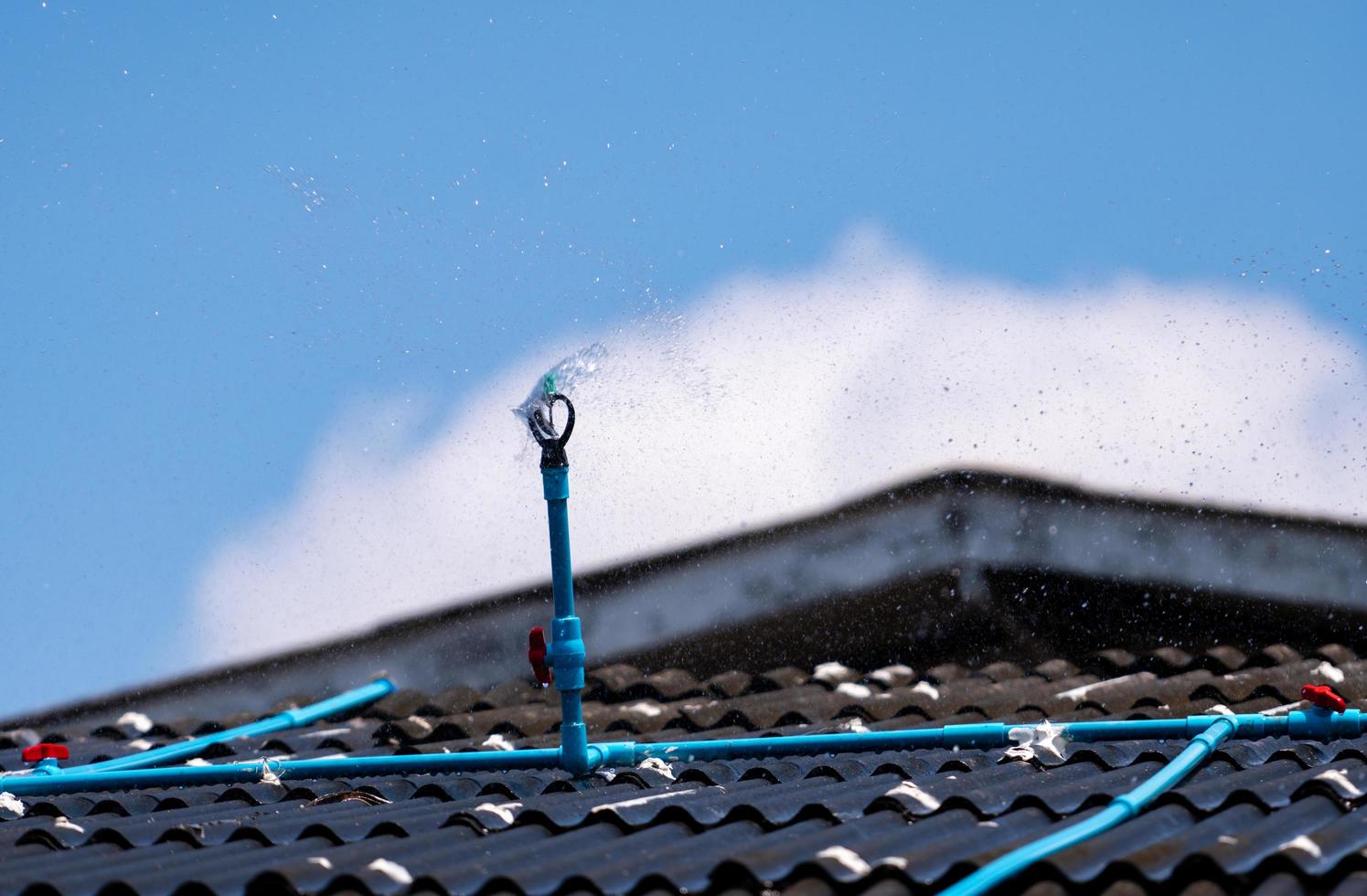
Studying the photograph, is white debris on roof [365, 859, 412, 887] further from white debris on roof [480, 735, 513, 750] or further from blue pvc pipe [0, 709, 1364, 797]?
white debris on roof [480, 735, 513, 750]

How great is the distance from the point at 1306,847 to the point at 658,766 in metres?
1.96

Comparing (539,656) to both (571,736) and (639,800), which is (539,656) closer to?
(571,736)

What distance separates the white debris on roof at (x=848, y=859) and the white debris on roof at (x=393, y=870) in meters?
0.78

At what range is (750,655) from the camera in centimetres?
816

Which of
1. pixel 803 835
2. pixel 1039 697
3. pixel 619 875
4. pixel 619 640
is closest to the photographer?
pixel 619 875

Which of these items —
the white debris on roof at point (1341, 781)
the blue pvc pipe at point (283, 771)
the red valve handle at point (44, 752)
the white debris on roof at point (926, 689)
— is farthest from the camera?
the white debris on roof at point (926, 689)

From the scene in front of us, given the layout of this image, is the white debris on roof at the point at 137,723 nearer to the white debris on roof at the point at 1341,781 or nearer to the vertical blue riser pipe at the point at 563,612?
the vertical blue riser pipe at the point at 563,612

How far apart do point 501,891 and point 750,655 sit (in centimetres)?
540

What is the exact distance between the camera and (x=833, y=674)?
7.27 metres

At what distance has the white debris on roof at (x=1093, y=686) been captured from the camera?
6.24m

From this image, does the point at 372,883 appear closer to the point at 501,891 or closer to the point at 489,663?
the point at 501,891

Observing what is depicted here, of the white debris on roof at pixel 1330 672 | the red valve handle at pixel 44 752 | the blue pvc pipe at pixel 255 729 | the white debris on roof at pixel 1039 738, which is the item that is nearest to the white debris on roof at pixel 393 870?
the white debris on roof at pixel 1039 738

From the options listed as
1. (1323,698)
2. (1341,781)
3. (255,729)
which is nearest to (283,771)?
(255,729)

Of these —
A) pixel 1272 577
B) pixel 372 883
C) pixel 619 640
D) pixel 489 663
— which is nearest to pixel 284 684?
pixel 489 663
